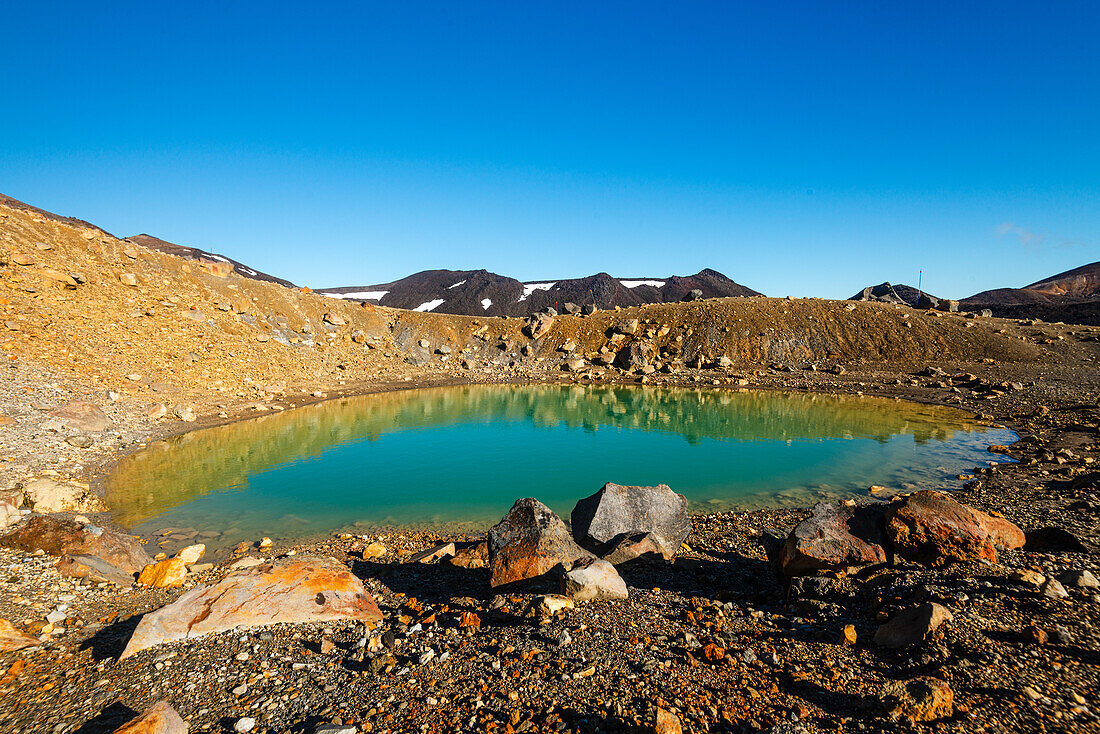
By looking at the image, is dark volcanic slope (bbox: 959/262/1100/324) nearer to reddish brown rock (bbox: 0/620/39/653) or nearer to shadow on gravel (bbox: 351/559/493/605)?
shadow on gravel (bbox: 351/559/493/605)

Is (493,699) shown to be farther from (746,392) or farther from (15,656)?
(746,392)

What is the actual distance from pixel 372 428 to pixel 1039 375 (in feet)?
171

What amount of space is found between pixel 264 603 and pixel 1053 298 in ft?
510

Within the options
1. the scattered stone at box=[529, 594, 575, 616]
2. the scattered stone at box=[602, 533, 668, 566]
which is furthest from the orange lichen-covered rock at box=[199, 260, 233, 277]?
the scattered stone at box=[529, 594, 575, 616]

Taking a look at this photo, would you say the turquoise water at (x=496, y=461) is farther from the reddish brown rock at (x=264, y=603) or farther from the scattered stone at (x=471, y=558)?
the reddish brown rock at (x=264, y=603)

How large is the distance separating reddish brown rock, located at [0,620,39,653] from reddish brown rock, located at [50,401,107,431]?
19264 mm

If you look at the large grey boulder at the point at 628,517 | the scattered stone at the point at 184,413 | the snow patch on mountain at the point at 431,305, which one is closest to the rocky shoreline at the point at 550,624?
the large grey boulder at the point at 628,517

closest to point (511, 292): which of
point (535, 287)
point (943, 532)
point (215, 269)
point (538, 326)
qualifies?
point (535, 287)

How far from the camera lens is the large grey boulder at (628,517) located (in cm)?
1169

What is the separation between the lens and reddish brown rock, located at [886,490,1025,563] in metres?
8.52

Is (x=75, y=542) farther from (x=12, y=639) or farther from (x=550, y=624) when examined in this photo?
(x=550, y=624)

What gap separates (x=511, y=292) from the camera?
136500 mm

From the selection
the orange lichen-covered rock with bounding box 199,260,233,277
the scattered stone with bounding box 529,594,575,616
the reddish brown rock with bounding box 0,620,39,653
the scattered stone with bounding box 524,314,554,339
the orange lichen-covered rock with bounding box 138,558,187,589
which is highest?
the orange lichen-covered rock with bounding box 199,260,233,277

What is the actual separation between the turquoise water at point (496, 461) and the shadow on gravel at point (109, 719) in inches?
339
